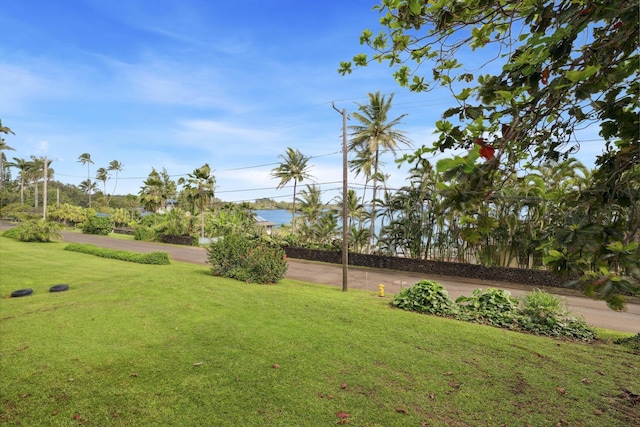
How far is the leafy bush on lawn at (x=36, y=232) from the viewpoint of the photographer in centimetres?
2391

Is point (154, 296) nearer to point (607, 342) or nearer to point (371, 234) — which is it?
point (607, 342)

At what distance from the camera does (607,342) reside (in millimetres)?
6883

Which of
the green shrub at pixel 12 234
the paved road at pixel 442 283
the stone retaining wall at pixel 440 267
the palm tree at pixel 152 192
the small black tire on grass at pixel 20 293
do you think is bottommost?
the paved road at pixel 442 283

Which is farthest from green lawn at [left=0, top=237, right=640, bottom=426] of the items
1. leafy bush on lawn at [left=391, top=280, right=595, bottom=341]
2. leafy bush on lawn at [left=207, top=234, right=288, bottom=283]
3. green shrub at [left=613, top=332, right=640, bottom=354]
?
leafy bush on lawn at [left=207, top=234, right=288, bottom=283]

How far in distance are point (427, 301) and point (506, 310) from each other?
6.35 feet

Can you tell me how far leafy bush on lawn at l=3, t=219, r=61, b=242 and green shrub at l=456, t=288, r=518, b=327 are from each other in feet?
97.7

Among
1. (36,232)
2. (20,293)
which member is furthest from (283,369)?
(36,232)

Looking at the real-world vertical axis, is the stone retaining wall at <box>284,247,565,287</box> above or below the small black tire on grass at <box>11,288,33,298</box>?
below

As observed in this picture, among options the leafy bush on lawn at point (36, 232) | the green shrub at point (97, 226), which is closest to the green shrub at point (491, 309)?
the leafy bush on lawn at point (36, 232)

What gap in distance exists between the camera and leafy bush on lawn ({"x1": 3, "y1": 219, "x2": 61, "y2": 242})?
23906 millimetres

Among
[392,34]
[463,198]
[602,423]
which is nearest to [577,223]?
[463,198]

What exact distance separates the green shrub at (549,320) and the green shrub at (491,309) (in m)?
0.25

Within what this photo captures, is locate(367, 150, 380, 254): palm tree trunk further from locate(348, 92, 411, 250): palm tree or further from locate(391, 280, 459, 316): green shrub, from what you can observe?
locate(391, 280, 459, 316): green shrub

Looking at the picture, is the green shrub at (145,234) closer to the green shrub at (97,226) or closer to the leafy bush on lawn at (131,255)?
the green shrub at (97,226)
